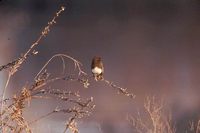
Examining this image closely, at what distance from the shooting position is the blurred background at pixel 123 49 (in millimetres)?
5039

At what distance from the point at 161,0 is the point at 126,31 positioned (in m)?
0.55

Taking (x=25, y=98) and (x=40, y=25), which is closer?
(x=25, y=98)

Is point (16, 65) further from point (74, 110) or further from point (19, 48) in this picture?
point (19, 48)

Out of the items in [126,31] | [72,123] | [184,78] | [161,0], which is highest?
[161,0]

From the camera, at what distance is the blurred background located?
5.04 metres

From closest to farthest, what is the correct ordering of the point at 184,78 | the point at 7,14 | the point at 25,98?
the point at 25,98 → the point at 184,78 → the point at 7,14

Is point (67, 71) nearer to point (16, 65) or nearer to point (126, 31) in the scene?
point (126, 31)

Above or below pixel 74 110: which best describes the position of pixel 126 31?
above

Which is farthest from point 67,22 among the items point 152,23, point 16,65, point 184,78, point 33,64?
point 16,65

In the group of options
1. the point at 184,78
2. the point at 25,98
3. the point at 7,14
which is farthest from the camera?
the point at 7,14

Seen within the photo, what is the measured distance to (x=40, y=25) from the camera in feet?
17.3

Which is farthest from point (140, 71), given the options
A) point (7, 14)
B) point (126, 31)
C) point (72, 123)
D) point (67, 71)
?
point (72, 123)

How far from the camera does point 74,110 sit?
73cm

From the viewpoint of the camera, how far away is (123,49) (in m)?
5.16
